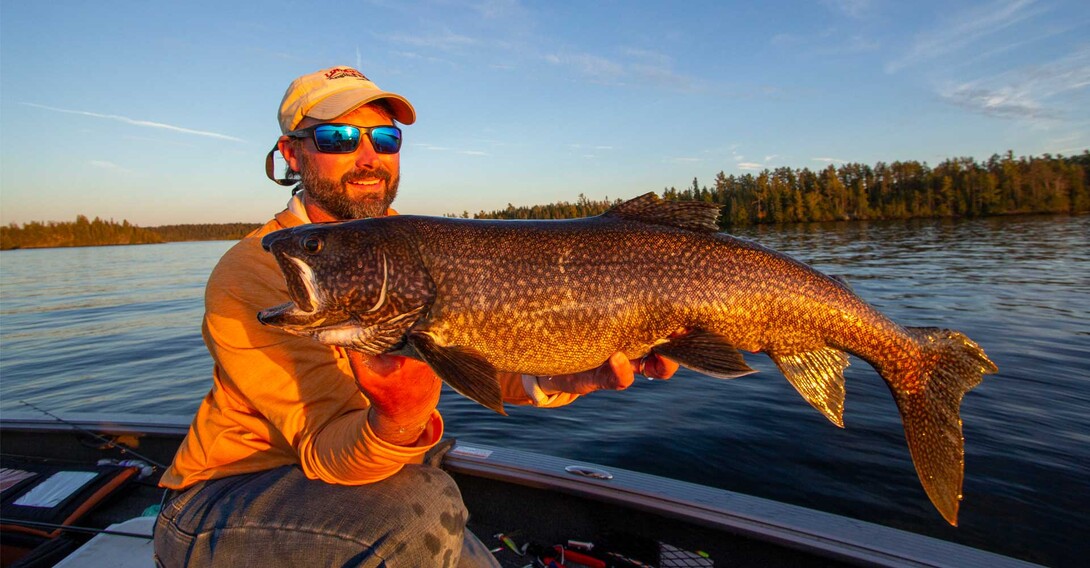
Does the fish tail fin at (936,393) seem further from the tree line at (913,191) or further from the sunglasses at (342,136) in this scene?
the tree line at (913,191)

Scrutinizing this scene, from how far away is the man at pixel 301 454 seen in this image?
2.44m

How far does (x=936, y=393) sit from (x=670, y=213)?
5.92ft

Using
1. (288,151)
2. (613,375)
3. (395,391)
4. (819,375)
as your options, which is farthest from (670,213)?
(288,151)

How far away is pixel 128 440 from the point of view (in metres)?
5.66

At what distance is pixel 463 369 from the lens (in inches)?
97.7

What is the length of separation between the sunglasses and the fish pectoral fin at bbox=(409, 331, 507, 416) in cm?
173

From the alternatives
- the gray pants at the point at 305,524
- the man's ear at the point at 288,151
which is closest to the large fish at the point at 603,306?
the gray pants at the point at 305,524

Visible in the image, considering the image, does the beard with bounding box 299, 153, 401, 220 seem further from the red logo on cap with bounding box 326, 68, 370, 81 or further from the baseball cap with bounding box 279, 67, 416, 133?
the red logo on cap with bounding box 326, 68, 370, 81

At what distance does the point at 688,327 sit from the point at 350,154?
2436 millimetres

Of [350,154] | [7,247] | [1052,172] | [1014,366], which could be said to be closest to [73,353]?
[350,154]

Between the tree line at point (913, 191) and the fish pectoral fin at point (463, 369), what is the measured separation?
81.7 metres

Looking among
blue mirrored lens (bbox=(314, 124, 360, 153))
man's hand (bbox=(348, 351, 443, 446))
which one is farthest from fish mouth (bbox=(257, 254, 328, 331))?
blue mirrored lens (bbox=(314, 124, 360, 153))

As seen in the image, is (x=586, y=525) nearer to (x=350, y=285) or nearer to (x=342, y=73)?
(x=350, y=285)

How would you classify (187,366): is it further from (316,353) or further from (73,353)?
(316,353)
